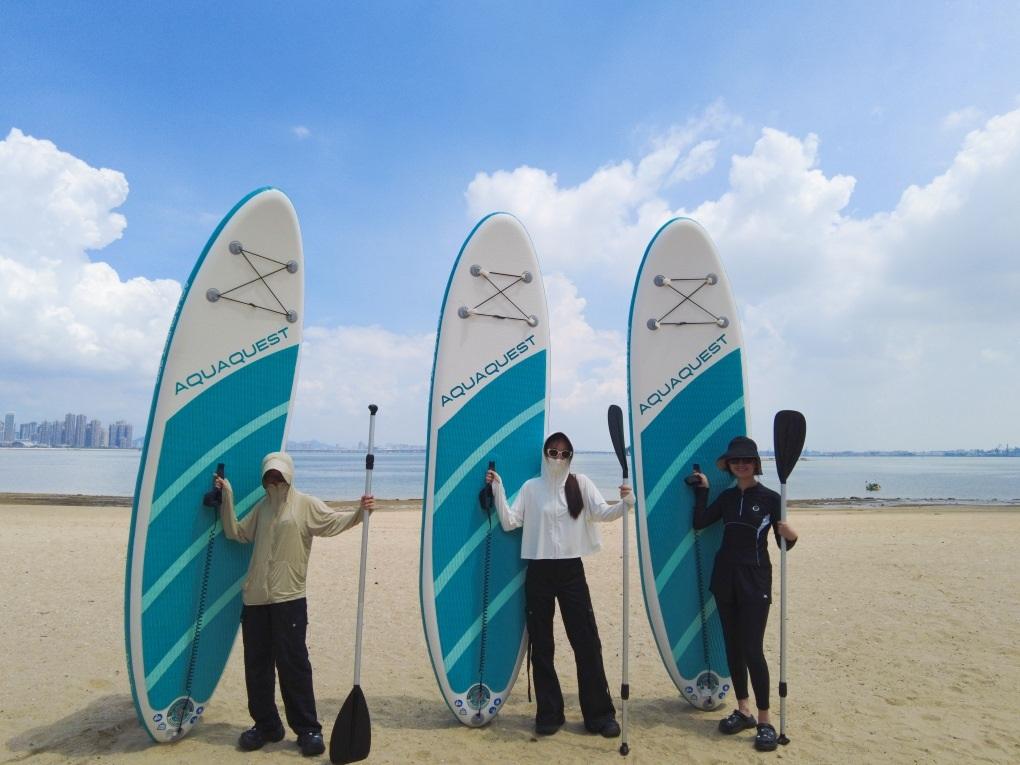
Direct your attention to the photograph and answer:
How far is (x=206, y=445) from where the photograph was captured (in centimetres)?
346

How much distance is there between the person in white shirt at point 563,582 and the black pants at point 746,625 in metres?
0.68

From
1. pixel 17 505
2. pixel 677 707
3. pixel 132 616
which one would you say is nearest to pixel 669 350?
pixel 677 707

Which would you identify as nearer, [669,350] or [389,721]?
[389,721]

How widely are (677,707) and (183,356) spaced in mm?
3443

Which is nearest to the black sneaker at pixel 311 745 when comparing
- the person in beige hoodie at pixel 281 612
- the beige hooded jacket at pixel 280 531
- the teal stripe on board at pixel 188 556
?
the person in beige hoodie at pixel 281 612

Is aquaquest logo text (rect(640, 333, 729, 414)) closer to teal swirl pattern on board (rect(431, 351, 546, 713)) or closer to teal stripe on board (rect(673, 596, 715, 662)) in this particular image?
teal swirl pattern on board (rect(431, 351, 546, 713))

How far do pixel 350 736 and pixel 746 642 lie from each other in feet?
6.51

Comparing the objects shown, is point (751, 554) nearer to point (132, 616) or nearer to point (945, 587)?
point (132, 616)

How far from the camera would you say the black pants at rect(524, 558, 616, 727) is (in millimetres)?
3393

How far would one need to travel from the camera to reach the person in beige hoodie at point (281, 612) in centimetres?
313

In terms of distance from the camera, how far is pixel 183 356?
3445 mm

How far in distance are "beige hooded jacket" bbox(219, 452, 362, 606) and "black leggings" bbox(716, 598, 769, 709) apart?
79.4 inches

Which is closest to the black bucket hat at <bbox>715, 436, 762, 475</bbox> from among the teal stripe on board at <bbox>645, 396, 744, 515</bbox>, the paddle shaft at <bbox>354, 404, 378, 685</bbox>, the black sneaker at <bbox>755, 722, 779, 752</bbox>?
the teal stripe on board at <bbox>645, 396, 744, 515</bbox>

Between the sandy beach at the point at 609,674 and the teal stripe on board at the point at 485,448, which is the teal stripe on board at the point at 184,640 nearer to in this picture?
the sandy beach at the point at 609,674
